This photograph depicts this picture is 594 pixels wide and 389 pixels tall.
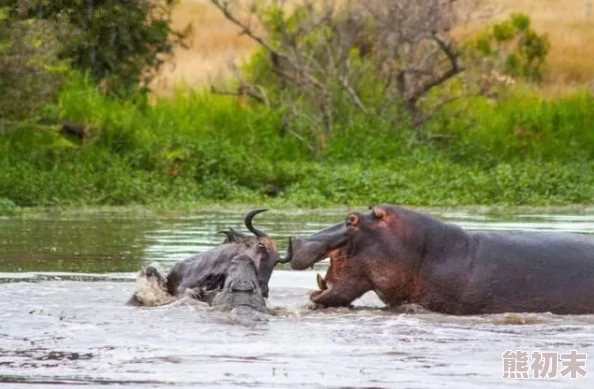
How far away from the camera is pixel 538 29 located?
38531 millimetres

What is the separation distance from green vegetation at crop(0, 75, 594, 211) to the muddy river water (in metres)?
4.33

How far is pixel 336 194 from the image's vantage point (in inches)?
599

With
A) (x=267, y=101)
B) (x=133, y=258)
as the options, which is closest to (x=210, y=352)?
(x=133, y=258)

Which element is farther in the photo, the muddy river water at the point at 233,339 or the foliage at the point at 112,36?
the foliage at the point at 112,36

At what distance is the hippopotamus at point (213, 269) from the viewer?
8.35m

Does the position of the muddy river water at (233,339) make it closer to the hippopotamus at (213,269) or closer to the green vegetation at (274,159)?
the hippopotamus at (213,269)

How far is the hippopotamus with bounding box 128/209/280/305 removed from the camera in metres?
8.35

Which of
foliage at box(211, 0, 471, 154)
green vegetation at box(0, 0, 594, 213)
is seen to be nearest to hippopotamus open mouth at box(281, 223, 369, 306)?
green vegetation at box(0, 0, 594, 213)

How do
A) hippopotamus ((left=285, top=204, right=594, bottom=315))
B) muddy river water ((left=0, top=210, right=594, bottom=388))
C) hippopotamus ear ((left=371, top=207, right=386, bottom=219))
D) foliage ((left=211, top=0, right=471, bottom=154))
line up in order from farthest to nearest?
foliage ((left=211, top=0, right=471, bottom=154)) → hippopotamus ear ((left=371, top=207, right=386, bottom=219)) → hippopotamus ((left=285, top=204, right=594, bottom=315)) → muddy river water ((left=0, top=210, right=594, bottom=388))

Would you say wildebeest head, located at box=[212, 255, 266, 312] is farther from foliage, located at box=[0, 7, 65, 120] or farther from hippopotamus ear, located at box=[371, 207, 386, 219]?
foliage, located at box=[0, 7, 65, 120]

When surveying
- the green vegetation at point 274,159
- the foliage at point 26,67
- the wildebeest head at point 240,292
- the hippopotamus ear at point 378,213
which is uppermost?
the foliage at point 26,67

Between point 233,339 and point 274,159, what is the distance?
983 centimetres

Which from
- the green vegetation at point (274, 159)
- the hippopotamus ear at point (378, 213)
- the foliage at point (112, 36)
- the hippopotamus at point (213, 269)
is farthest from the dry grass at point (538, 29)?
the hippopotamus ear at point (378, 213)

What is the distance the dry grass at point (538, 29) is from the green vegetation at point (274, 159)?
928 centimetres
